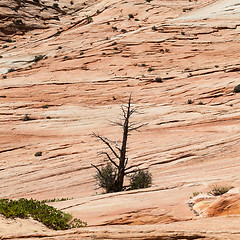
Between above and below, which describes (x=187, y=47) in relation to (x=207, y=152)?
above

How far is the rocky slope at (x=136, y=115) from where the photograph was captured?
8.00 metres

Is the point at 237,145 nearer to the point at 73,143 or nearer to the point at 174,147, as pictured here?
the point at 174,147

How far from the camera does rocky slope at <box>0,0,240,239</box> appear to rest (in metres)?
8.00

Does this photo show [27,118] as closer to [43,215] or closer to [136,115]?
[136,115]

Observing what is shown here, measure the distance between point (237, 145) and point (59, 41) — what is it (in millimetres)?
34504

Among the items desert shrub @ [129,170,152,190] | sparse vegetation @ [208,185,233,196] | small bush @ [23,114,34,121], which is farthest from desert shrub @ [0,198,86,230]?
small bush @ [23,114,34,121]

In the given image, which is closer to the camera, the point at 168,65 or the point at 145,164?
the point at 145,164

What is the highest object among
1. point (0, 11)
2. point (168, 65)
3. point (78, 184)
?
point (0, 11)

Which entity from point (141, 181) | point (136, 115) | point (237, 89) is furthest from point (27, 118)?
point (237, 89)

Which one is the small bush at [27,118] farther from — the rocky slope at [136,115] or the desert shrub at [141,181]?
the desert shrub at [141,181]

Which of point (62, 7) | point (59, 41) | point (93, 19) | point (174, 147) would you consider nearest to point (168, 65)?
point (174, 147)

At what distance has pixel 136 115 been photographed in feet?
72.2

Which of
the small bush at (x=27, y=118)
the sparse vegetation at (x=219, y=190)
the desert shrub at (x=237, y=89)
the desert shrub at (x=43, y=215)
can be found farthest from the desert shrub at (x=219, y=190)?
the small bush at (x=27, y=118)

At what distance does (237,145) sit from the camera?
15445mm
